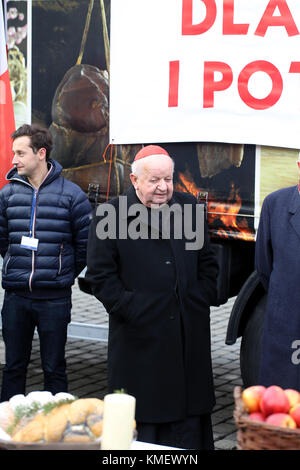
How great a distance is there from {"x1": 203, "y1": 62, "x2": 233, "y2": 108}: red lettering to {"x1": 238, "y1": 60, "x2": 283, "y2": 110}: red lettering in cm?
7

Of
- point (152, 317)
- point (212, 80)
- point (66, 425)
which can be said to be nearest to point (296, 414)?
point (66, 425)

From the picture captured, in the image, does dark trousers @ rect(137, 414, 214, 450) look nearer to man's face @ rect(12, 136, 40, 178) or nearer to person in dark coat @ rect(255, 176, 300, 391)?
person in dark coat @ rect(255, 176, 300, 391)

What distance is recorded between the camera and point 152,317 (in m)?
3.30

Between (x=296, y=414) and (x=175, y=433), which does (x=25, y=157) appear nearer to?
(x=175, y=433)

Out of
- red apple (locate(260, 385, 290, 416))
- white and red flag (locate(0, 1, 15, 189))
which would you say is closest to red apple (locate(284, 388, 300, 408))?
red apple (locate(260, 385, 290, 416))

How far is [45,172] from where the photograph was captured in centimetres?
432

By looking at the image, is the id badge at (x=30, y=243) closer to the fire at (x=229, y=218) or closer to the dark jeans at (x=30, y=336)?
the dark jeans at (x=30, y=336)

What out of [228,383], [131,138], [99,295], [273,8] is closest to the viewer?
[99,295]

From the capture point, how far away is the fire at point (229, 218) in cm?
418

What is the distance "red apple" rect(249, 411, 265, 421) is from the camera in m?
1.96

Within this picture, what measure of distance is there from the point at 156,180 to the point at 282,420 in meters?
1.51
